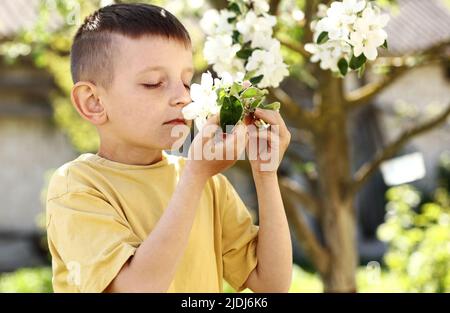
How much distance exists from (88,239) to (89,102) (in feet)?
1.23

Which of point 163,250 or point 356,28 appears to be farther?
point 356,28

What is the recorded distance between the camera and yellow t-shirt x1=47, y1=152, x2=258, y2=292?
5.33 ft

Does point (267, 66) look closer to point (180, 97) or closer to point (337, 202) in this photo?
point (180, 97)

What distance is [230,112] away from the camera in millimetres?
→ 1571

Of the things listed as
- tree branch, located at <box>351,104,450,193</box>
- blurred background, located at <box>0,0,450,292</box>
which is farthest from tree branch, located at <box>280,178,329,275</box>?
tree branch, located at <box>351,104,450,193</box>

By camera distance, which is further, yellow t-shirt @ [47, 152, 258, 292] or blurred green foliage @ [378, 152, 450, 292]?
blurred green foliage @ [378, 152, 450, 292]

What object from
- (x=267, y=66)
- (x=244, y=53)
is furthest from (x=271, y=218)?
(x=244, y=53)

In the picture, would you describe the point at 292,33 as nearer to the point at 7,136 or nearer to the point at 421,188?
the point at 7,136

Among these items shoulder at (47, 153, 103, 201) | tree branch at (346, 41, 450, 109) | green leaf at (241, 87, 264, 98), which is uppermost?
tree branch at (346, 41, 450, 109)

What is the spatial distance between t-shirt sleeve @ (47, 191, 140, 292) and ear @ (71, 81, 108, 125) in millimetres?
232

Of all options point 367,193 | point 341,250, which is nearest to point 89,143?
point 341,250

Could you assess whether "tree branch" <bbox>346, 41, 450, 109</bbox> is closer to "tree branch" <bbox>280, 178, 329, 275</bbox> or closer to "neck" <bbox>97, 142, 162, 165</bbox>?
"tree branch" <bbox>280, 178, 329, 275</bbox>

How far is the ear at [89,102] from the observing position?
72.6 inches

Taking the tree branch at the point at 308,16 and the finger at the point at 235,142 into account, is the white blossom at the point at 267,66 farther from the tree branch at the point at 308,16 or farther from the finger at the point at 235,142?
the tree branch at the point at 308,16
